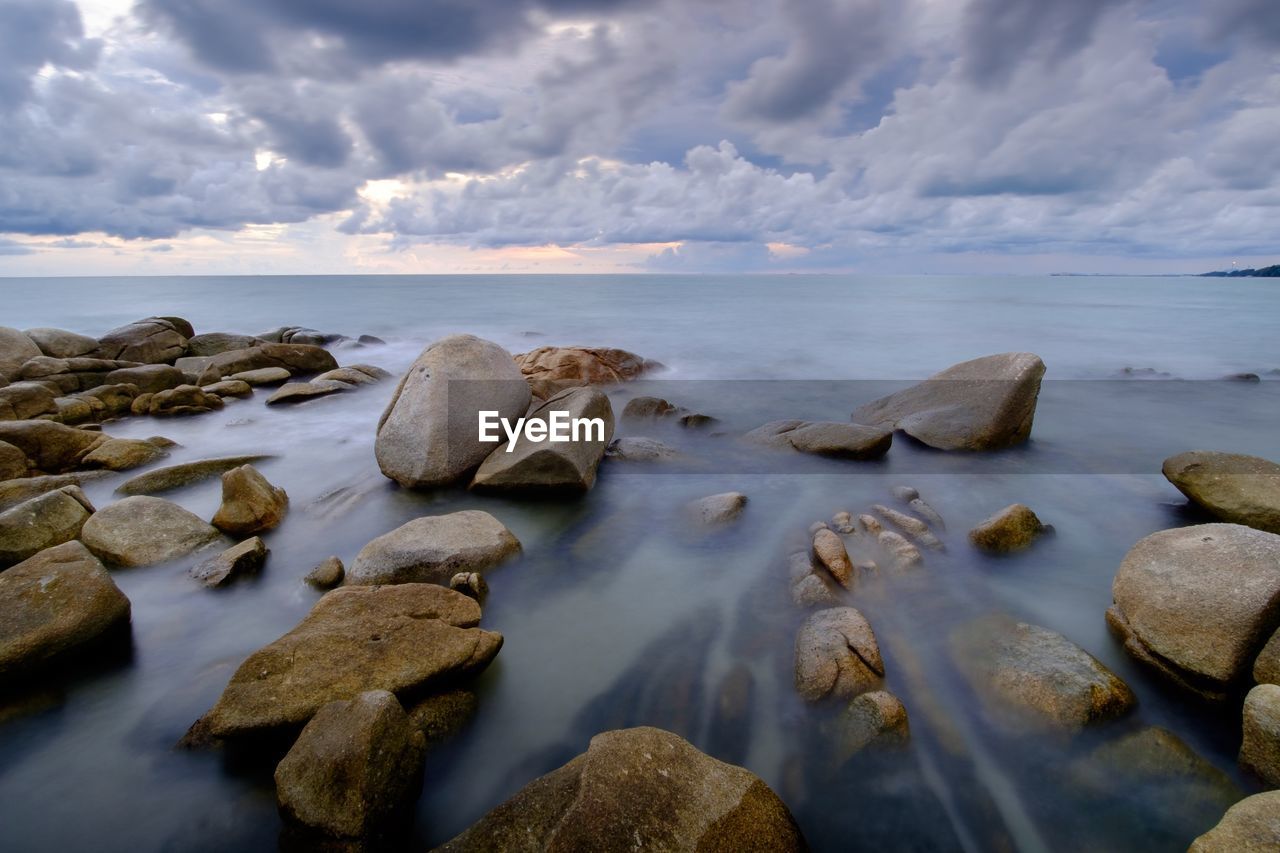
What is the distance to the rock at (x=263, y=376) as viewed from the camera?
12672mm

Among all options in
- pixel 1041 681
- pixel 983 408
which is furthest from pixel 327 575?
pixel 983 408

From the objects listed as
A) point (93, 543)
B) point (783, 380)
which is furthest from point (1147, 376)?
point (93, 543)

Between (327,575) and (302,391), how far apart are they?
7752 millimetres

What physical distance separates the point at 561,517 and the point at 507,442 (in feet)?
4.33

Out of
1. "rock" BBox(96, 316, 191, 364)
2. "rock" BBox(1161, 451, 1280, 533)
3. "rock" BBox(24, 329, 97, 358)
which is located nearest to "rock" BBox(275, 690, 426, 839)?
"rock" BBox(1161, 451, 1280, 533)

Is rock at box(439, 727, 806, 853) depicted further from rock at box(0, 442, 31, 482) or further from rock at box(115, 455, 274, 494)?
rock at box(0, 442, 31, 482)

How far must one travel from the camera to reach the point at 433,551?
15.6ft

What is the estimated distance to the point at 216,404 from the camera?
429 inches

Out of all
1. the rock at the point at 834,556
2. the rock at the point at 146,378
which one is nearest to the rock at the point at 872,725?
the rock at the point at 834,556

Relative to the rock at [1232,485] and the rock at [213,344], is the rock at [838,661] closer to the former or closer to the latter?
the rock at [1232,485]

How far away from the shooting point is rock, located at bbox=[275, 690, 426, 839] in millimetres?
2520

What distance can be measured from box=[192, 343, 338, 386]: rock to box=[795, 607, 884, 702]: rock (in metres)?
12.9

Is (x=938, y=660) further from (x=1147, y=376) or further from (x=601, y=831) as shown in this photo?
(x=1147, y=376)

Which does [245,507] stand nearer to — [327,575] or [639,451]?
[327,575]
